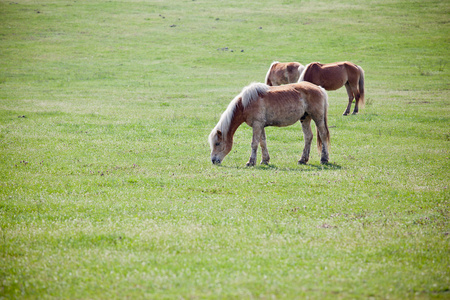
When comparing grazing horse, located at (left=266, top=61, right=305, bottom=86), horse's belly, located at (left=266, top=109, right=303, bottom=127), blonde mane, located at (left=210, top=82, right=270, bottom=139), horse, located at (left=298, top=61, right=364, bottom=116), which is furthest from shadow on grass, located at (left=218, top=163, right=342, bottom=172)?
grazing horse, located at (left=266, top=61, right=305, bottom=86)

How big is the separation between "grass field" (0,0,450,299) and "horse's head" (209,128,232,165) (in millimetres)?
350

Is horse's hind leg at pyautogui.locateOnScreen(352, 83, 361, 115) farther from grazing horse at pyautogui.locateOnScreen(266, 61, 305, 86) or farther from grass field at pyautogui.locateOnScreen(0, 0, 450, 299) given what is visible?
grazing horse at pyautogui.locateOnScreen(266, 61, 305, 86)

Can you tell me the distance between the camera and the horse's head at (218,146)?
46.2ft

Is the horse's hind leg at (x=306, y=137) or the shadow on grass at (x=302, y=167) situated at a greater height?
the horse's hind leg at (x=306, y=137)

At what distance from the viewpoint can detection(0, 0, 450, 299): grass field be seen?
6176 mm

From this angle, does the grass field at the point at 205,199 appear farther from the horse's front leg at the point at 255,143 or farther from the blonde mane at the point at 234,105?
the blonde mane at the point at 234,105

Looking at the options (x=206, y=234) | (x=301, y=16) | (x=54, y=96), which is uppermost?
(x=301, y=16)

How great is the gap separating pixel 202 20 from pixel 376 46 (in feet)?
90.4

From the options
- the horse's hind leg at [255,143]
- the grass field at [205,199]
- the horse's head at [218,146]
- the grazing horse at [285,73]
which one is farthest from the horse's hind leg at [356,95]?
the horse's head at [218,146]

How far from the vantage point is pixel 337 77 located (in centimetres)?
2442

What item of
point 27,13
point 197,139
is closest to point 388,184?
point 197,139

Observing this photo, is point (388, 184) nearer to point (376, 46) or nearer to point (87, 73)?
point (87, 73)

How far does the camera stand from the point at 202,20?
66.0 meters

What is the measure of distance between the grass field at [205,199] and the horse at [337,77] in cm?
145
